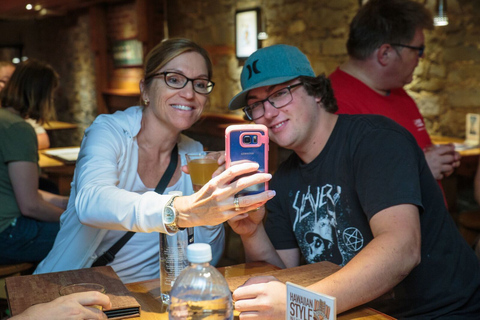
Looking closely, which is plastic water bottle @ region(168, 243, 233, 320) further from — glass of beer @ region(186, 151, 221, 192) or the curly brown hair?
the curly brown hair

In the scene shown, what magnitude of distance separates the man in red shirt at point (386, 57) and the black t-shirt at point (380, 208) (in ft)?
Result: 3.04

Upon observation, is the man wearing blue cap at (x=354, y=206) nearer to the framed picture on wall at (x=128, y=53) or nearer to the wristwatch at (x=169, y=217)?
the wristwatch at (x=169, y=217)

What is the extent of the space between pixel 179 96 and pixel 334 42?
3.35 m

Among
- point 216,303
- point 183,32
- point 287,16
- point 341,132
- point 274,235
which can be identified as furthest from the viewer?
point 183,32

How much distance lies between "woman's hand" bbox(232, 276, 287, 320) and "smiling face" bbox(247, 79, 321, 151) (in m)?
0.70

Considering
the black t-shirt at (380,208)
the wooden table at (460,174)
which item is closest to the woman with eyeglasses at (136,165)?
the black t-shirt at (380,208)

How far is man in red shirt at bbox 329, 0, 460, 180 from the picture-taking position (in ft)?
9.29

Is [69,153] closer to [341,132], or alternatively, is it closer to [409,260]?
[341,132]

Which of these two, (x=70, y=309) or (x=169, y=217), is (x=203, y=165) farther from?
(x=70, y=309)

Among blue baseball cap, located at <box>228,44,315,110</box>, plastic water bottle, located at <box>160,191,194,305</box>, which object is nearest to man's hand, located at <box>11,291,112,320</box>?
plastic water bottle, located at <box>160,191,194,305</box>

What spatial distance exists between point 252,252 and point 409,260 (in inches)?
23.9

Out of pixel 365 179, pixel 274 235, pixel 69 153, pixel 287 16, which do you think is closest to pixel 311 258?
pixel 274 235

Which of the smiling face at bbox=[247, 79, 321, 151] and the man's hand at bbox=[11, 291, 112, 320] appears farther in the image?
the smiling face at bbox=[247, 79, 321, 151]

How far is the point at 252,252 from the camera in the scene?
191 cm
